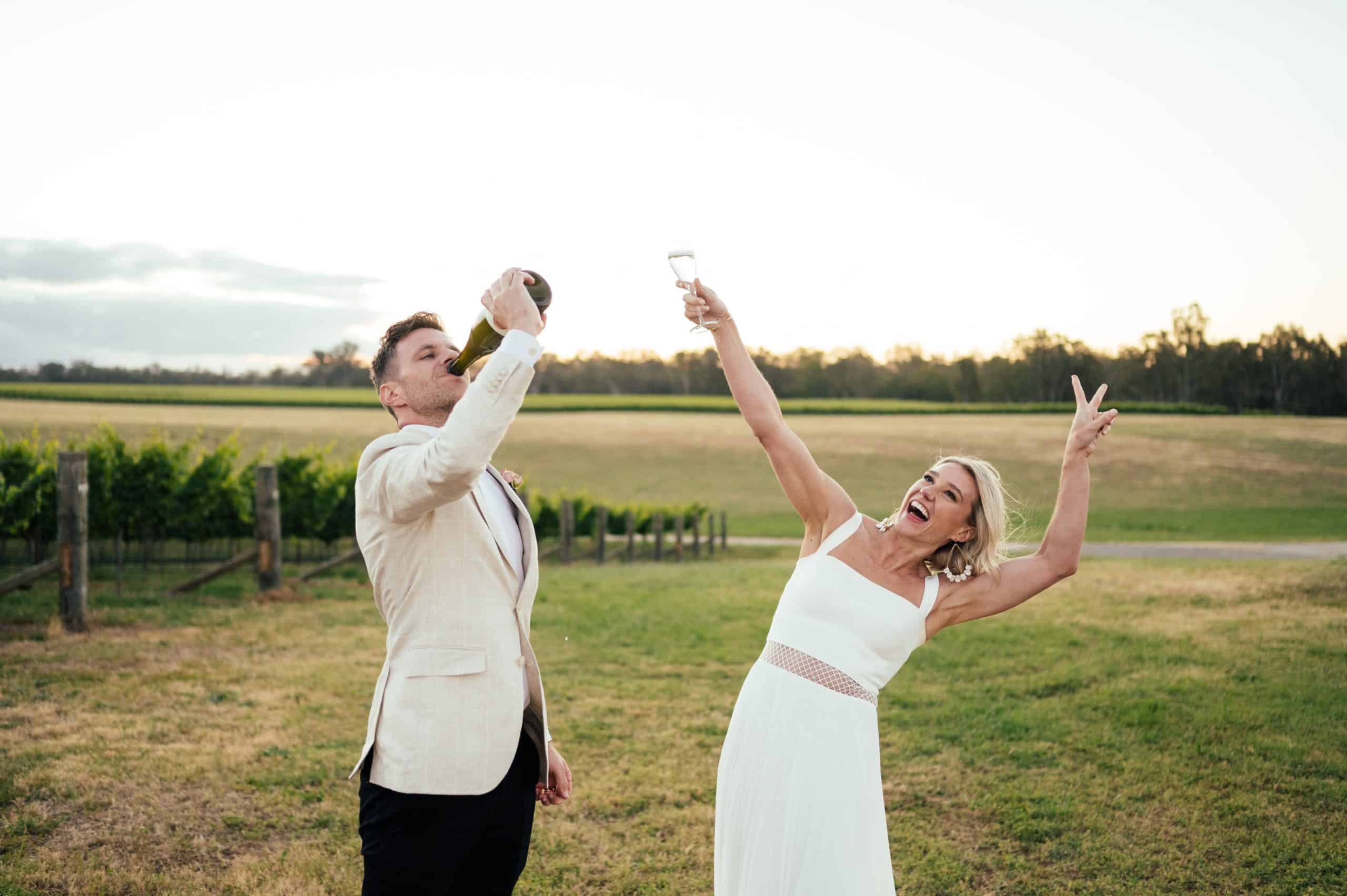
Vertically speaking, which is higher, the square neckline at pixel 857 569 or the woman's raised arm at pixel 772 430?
the woman's raised arm at pixel 772 430

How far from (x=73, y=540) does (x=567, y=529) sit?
1285cm

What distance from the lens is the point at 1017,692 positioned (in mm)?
8180

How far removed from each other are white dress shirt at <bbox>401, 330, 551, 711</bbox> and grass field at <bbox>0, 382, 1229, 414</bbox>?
5898 centimetres

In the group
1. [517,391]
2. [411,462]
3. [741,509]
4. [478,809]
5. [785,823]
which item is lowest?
[741,509]

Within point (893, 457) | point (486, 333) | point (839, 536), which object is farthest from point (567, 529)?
point (893, 457)

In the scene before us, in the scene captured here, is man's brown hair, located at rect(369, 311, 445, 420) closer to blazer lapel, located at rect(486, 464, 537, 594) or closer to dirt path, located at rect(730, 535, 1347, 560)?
blazer lapel, located at rect(486, 464, 537, 594)

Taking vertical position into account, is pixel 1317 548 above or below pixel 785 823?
below

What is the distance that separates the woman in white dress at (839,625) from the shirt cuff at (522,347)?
98 cm

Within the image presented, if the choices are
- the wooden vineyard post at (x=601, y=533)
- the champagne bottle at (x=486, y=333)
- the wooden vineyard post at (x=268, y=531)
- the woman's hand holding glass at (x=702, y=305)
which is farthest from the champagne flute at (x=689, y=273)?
the wooden vineyard post at (x=601, y=533)

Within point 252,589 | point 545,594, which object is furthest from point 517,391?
point 252,589

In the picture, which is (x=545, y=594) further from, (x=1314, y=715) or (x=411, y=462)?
(x=411, y=462)

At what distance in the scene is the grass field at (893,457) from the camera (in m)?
36.0

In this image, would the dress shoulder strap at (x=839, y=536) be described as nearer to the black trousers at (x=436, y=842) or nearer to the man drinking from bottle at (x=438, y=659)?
the man drinking from bottle at (x=438, y=659)

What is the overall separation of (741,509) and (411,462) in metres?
38.0
